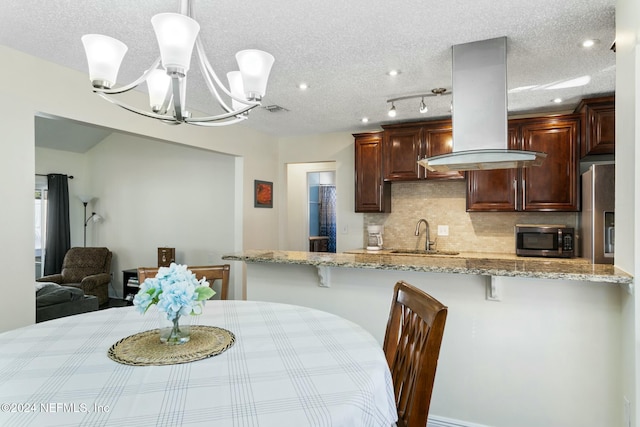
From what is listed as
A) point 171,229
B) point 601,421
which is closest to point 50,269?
point 171,229

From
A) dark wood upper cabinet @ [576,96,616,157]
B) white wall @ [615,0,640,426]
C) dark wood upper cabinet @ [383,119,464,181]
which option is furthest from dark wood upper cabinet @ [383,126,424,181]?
white wall @ [615,0,640,426]

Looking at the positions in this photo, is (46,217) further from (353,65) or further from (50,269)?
(353,65)

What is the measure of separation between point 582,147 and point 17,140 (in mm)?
4548

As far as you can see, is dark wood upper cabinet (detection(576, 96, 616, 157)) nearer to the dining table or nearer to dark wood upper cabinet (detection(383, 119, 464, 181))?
dark wood upper cabinet (detection(383, 119, 464, 181))

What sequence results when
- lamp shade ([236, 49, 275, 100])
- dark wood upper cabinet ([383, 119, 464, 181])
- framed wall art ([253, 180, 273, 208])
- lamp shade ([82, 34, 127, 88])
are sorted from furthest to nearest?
framed wall art ([253, 180, 273, 208]) → dark wood upper cabinet ([383, 119, 464, 181]) → lamp shade ([236, 49, 275, 100]) → lamp shade ([82, 34, 127, 88])

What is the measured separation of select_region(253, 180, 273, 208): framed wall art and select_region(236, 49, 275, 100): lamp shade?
324 cm

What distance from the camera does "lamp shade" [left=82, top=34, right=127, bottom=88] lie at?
1.58 m

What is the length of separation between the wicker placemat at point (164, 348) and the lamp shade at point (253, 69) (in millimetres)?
1040

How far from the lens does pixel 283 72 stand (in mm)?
2963

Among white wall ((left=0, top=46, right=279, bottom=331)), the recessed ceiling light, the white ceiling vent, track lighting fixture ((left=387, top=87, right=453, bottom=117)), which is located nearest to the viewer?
the recessed ceiling light

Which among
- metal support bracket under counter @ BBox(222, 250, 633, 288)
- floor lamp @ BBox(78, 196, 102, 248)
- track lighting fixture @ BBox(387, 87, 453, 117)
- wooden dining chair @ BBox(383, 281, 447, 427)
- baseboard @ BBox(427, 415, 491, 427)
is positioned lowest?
baseboard @ BBox(427, 415, 491, 427)

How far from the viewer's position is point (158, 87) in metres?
1.96

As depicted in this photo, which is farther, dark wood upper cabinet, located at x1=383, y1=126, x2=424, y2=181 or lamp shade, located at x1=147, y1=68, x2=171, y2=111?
dark wood upper cabinet, located at x1=383, y1=126, x2=424, y2=181

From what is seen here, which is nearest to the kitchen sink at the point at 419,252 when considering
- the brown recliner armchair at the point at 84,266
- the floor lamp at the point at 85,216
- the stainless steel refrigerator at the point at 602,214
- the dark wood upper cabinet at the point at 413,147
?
the dark wood upper cabinet at the point at 413,147
